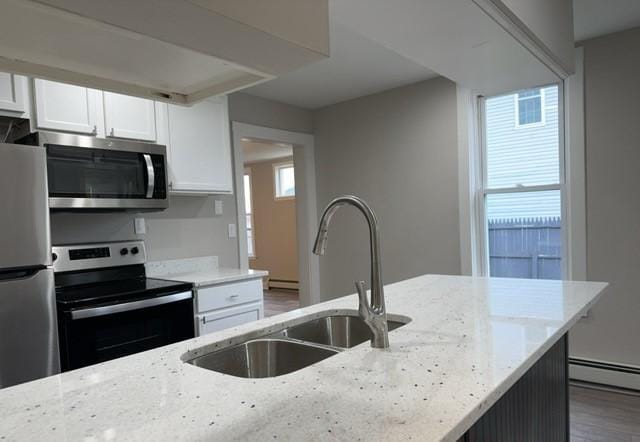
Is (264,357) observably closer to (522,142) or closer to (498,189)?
(498,189)

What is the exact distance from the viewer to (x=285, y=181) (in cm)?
751

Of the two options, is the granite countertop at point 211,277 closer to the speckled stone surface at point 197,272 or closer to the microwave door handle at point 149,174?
the speckled stone surface at point 197,272

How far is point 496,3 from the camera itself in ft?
5.68

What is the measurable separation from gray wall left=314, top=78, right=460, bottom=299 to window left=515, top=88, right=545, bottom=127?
1.59ft


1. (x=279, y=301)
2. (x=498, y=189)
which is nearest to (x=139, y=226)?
(x=498, y=189)

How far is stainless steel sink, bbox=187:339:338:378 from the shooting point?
4.21ft

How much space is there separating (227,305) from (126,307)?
715 mm

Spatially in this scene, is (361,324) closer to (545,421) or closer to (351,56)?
(545,421)

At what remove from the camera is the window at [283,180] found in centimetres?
745

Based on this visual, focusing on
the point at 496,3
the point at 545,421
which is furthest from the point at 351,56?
the point at 545,421

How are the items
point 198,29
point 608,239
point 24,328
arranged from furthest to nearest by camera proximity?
point 608,239 < point 24,328 < point 198,29

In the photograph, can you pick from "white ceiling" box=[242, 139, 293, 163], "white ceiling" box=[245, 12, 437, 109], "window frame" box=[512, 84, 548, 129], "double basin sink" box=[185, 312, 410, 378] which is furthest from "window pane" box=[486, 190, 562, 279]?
"white ceiling" box=[242, 139, 293, 163]

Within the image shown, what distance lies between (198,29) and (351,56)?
2.61 metres

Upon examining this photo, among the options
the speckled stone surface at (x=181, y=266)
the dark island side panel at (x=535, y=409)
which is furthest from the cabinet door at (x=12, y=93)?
the dark island side panel at (x=535, y=409)
